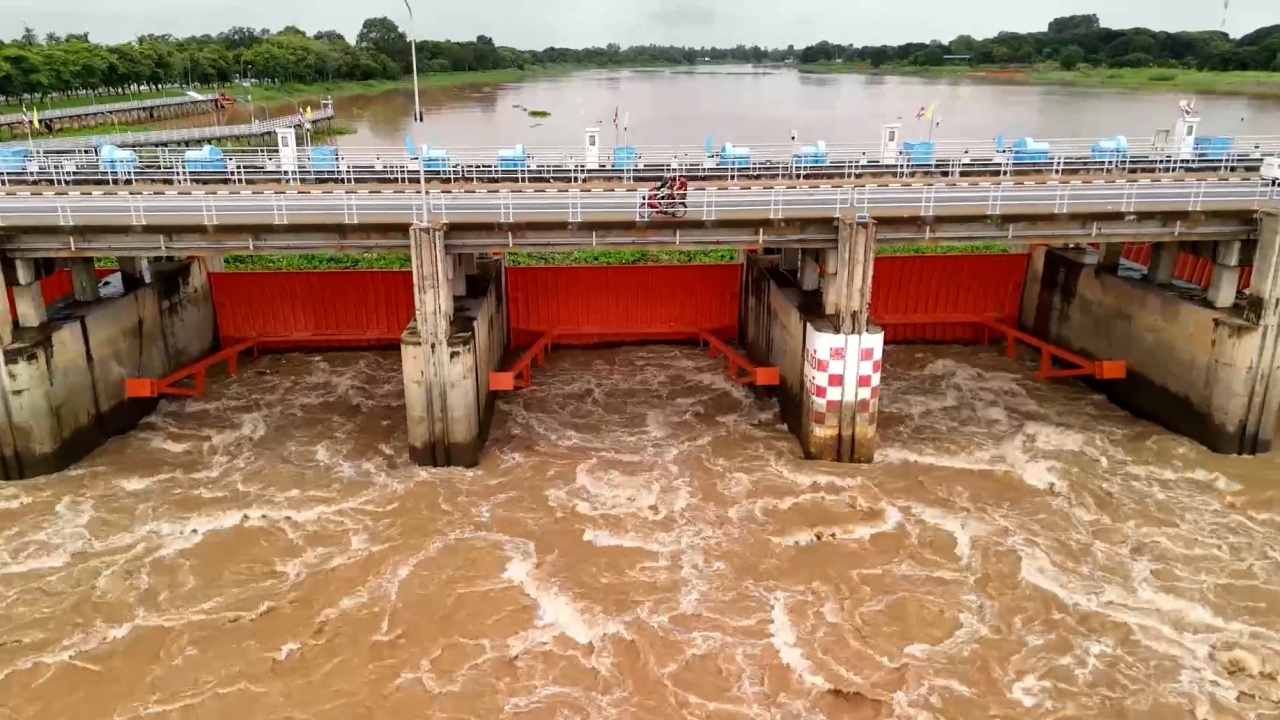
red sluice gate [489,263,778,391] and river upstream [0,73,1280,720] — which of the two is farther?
red sluice gate [489,263,778,391]

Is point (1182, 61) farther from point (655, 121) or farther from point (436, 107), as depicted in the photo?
point (436, 107)

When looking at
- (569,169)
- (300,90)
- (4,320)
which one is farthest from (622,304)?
(300,90)

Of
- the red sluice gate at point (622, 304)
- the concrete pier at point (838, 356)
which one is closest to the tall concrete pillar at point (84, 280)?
the red sluice gate at point (622, 304)

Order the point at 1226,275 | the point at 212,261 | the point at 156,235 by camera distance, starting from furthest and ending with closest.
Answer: the point at 212,261 → the point at 1226,275 → the point at 156,235

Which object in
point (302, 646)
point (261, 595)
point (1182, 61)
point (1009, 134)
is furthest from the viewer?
point (1182, 61)

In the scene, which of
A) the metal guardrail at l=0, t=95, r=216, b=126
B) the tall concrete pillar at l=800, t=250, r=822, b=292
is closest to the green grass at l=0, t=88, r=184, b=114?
the metal guardrail at l=0, t=95, r=216, b=126

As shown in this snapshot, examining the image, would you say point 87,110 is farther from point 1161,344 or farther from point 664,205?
point 1161,344

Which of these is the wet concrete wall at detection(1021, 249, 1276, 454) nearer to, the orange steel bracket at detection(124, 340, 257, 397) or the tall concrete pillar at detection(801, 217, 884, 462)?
the tall concrete pillar at detection(801, 217, 884, 462)

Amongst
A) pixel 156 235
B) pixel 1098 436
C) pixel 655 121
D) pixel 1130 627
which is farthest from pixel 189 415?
pixel 655 121
